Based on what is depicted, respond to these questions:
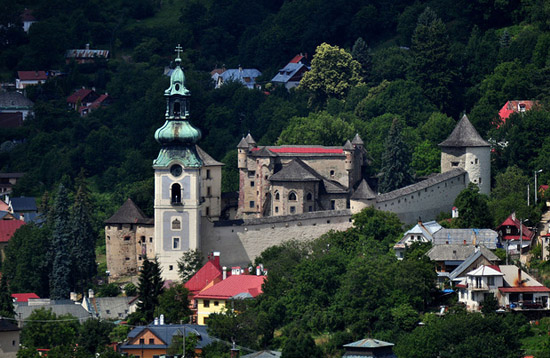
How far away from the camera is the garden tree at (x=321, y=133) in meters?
111

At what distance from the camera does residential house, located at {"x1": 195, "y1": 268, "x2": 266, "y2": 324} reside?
294ft

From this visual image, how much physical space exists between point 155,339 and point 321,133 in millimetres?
30759

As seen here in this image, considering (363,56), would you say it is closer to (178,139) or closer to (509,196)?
(178,139)

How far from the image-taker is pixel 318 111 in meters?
127

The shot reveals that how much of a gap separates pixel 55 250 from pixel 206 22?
57638mm

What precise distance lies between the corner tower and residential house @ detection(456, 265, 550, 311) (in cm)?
1745

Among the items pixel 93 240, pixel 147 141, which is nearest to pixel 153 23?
pixel 147 141

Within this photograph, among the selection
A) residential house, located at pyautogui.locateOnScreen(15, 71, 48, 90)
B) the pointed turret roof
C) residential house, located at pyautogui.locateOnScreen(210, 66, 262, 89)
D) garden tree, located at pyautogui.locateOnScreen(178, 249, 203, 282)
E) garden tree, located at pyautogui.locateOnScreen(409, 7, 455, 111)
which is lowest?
garden tree, located at pyautogui.locateOnScreen(178, 249, 203, 282)

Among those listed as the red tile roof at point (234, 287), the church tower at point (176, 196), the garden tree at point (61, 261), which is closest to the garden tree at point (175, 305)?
the red tile roof at point (234, 287)

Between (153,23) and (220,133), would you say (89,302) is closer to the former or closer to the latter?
(220,133)

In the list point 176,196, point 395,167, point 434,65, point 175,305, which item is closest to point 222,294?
point 175,305

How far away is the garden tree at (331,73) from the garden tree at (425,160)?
64.4 feet

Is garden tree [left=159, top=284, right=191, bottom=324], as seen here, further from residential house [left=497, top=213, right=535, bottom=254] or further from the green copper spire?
residential house [left=497, top=213, right=535, bottom=254]

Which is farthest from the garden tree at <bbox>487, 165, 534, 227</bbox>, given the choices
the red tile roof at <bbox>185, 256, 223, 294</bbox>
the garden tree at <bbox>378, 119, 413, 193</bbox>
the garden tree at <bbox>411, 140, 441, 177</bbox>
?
the red tile roof at <bbox>185, 256, 223, 294</bbox>
